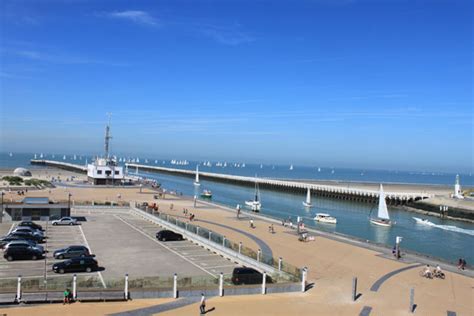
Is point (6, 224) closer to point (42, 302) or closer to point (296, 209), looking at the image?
point (42, 302)

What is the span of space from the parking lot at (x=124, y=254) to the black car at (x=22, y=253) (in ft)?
1.38

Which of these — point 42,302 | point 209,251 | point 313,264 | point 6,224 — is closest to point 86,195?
point 6,224

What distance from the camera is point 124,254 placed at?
37000 millimetres

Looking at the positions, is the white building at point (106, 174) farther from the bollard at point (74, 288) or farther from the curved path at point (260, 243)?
the bollard at point (74, 288)

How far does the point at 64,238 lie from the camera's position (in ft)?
142

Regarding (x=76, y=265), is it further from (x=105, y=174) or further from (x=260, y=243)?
(x=105, y=174)

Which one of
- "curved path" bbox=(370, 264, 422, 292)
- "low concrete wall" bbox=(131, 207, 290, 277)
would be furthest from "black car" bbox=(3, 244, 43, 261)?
"curved path" bbox=(370, 264, 422, 292)

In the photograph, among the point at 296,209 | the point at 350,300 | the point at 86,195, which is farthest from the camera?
the point at 296,209

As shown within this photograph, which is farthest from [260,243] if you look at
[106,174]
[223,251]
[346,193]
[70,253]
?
[346,193]

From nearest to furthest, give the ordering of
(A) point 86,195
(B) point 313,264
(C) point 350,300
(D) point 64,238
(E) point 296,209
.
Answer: (C) point 350,300, (B) point 313,264, (D) point 64,238, (A) point 86,195, (E) point 296,209

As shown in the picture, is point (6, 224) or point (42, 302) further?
point (6, 224)

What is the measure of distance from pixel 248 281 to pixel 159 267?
7765 millimetres

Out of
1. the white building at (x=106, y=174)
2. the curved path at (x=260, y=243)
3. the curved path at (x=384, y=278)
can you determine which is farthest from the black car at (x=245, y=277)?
the white building at (x=106, y=174)

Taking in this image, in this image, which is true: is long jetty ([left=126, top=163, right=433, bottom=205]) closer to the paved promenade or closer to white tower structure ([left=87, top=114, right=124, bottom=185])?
white tower structure ([left=87, top=114, right=124, bottom=185])
